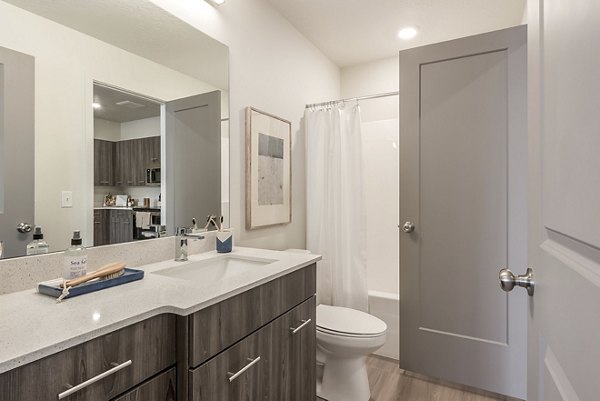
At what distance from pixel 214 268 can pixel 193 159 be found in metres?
0.56

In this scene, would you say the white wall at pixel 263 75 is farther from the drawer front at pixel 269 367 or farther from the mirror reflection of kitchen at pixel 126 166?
the drawer front at pixel 269 367

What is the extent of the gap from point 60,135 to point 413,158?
71.9 inches

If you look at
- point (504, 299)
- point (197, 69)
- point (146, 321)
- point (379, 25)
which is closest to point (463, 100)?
point (379, 25)

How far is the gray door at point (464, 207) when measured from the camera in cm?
183

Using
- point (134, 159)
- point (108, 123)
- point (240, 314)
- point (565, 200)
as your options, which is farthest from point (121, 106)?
point (565, 200)

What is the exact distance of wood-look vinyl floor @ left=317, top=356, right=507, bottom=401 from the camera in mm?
1947

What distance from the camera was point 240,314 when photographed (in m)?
1.07

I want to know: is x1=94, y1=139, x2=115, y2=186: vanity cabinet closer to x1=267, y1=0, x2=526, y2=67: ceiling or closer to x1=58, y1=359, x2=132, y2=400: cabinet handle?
x1=58, y1=359, x2=132, y2=400: cabinet handle

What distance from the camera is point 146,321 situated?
819mm

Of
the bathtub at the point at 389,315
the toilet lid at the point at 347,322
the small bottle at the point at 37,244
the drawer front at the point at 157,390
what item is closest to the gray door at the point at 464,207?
the bathtub at the point at 389,315

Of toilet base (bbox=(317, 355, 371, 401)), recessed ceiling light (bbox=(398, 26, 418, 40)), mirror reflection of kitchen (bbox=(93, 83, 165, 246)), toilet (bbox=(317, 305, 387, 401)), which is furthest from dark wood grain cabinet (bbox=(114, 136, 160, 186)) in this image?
recessed ceiling light (bbox=(398, 26, 418, 40))

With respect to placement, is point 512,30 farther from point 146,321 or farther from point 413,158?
point 146,321

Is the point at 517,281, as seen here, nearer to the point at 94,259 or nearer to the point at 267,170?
the point at 94,259

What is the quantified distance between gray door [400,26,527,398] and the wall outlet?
5.80ft
